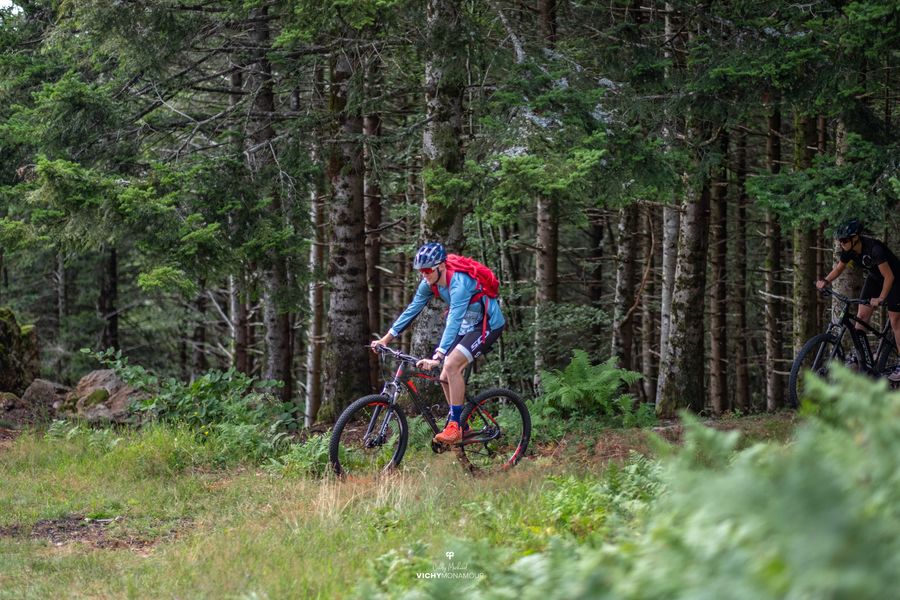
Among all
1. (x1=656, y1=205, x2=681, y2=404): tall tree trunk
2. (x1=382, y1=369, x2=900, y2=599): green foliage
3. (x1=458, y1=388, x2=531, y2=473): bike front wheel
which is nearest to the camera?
(x1=382, y1=369, x2=900, y2=599): green foliage

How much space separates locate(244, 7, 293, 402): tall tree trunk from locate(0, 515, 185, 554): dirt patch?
5878 millimetres

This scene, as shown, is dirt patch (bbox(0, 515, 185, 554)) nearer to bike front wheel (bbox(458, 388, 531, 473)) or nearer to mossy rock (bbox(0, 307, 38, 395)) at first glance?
bike front wheel (bbox(458, 388, 531, 473))

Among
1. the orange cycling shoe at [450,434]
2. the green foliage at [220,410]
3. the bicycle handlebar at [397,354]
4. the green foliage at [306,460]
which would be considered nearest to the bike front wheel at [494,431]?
the orange cycling shoe at [450,434]

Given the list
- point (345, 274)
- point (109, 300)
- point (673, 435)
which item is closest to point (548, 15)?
point (345, 274)

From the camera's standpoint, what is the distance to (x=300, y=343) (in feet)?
115

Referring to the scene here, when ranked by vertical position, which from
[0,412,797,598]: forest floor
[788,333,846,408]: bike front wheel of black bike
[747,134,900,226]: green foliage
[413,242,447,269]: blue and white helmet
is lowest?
[0,412,797,598]: forest floor

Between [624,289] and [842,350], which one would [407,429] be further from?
[624,289]

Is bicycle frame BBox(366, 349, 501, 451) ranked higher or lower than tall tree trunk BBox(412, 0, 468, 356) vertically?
lower

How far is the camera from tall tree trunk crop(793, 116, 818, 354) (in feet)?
55.1

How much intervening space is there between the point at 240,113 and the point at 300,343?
2077 centimetres

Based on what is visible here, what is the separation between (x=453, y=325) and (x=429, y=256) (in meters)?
0.72

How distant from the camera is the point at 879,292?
36.1 feet

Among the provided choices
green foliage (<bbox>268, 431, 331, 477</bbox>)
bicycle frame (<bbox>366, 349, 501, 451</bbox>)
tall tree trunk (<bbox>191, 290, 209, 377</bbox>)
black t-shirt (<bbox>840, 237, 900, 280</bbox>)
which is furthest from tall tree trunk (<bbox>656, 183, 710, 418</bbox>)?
tall tree trunk (<bbox>191, 290, 209, 377</bbox>)

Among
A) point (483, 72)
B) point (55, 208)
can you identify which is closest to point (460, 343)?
point (483, 72)
